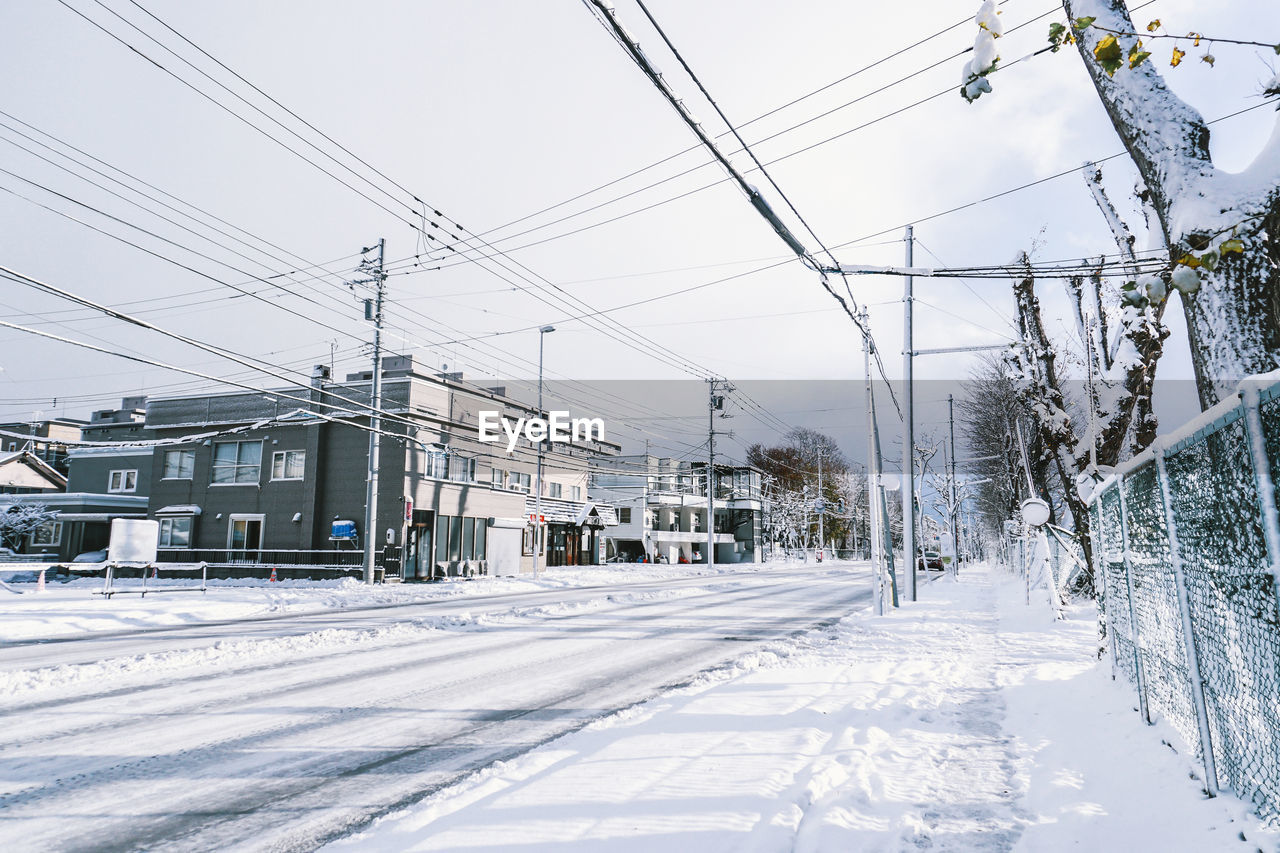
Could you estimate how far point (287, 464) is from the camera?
3606cm

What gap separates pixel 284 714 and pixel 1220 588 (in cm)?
780

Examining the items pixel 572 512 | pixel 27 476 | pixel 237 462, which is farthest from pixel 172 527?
pixel 27 476

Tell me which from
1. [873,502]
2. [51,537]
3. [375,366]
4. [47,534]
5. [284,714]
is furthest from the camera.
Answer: [47,534]

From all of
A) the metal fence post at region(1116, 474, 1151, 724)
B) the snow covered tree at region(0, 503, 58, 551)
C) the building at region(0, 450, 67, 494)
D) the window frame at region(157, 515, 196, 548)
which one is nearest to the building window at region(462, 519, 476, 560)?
the window frame at region(157, 515, 196, 548)

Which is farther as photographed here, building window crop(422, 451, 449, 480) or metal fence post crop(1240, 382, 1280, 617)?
building window crop(422, 451, 449, 480)

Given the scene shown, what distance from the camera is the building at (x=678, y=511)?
7225 centimetres

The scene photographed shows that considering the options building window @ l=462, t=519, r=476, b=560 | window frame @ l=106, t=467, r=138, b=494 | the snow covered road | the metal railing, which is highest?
window frame @ l=106, t=467, r=138, b=494

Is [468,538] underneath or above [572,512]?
underneath

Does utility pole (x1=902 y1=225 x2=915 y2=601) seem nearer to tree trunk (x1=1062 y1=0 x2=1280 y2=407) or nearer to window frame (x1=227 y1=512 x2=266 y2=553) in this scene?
tree trunk (x1=1062 y1=0 x2=1280 y2=407)

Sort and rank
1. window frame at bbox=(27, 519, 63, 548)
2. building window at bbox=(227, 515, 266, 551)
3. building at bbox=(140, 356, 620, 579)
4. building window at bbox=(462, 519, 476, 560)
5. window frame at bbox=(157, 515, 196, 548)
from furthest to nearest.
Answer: window frame at bbox=(27, 519, 63, 548) → building window at bbox=(462, 519, 476, 560) → window frame at bbox=(157, 515, 196, 548) → building window at bbox=(227, 515, 266, 551) → building at bbox=(140, 356, 620, 579)

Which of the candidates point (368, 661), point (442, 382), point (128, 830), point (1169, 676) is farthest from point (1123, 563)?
point (442, 382)

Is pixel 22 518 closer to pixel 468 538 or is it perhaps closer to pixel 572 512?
pixel 468 538

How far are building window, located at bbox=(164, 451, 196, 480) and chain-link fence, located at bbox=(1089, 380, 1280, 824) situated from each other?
4254 cm

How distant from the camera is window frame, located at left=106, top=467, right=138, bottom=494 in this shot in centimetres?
4522
